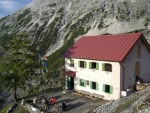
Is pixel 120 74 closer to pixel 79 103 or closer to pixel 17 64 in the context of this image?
pixel 79 103

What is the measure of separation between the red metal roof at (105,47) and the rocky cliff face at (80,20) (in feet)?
198

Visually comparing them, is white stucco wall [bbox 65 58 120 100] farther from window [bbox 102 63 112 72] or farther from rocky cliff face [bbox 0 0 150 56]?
rocky cliff face [bbox 0 0 150 56]

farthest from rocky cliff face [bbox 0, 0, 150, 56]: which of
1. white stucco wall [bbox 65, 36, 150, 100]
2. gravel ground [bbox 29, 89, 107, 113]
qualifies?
gravel ground [bbox 29, 89, 107, 113]

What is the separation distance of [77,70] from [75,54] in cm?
290

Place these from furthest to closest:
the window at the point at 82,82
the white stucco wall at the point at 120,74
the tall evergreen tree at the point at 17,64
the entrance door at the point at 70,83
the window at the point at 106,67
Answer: the entrance door at the point at 70,83, the window at the point at 82,82, the tall evergreen tree at the point at 17,64, the window at the point at 106,67, the white stucco wall at the point at 120,74

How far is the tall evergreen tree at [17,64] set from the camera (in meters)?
31.2

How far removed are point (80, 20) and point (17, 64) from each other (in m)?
102

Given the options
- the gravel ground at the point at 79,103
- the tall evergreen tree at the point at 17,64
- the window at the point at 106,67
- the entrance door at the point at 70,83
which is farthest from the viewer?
the entrance door at the point at 70,83

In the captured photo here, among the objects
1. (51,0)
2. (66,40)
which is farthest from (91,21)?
(51,0)

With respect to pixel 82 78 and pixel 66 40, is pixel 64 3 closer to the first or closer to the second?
pixel 66 40

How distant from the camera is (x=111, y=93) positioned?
90.7 ft

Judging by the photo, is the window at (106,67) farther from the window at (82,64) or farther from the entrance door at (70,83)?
the entrance door at (70,83)

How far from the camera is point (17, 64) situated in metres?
31.2

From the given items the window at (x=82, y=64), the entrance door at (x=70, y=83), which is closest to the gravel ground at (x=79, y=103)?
the entrance door at (x=70, y=83)
